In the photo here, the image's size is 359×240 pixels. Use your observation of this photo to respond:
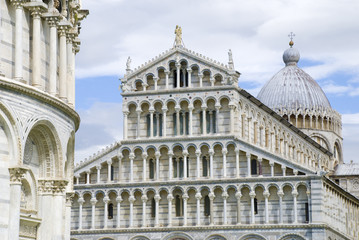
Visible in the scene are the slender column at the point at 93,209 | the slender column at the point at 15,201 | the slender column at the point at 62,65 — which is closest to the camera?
the slender column at the point at 15,201

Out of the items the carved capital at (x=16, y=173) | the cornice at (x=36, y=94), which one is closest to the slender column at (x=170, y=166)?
the cornice at (x=36, y=94)

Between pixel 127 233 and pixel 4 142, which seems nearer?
pixel 4 142

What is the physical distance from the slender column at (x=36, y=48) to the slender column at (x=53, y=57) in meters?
0.82

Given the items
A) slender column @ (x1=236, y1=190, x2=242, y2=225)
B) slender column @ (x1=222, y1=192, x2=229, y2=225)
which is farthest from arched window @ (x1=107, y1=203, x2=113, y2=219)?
slender column @ (x1=236, y1=190, x2=242, y2=225)

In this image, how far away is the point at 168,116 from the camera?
63656mm

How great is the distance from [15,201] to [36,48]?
490 cm

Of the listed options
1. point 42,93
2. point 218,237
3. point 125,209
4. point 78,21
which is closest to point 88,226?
point 125,209

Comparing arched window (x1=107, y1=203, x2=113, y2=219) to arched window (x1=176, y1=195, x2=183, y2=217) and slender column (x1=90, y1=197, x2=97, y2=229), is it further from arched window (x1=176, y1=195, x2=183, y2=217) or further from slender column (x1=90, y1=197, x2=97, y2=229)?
arched window (x1=176, y1=195, x2=183, y2=217)

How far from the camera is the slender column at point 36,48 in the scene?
28422mm

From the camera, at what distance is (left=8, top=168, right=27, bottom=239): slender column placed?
87.8 ft

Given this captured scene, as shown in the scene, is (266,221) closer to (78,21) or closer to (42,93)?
(78,21)

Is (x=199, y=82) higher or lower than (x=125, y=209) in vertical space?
higher

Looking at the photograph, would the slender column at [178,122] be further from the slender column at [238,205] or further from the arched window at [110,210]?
the arched window at [110,210]

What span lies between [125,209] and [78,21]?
3055 cm
